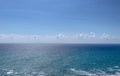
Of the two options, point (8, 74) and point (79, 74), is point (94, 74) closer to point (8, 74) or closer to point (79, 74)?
point (79, 74)

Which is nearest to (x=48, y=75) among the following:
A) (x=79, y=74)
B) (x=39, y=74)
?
(x=39, y=74)

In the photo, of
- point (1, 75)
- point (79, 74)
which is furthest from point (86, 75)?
point (1, 75)

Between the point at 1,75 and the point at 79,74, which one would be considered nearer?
the point at 1,75

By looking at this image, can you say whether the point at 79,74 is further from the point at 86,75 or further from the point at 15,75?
the point at 15,75

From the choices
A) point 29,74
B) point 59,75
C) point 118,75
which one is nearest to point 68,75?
point 59,75

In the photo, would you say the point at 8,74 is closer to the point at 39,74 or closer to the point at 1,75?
the point at 1,75

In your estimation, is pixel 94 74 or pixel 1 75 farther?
pixel 94 74
